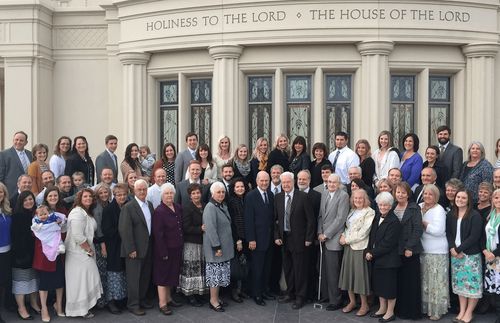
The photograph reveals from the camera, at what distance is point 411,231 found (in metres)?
7.45

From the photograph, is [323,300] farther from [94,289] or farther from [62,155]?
[62,155]

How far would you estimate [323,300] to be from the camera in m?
8.30

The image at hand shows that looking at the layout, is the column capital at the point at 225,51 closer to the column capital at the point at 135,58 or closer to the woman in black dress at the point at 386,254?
the column capital at the point at 135,58

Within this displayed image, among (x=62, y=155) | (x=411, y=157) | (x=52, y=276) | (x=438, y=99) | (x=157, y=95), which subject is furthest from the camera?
(x=157, y=95)

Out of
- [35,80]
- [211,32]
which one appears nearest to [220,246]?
[211,32]

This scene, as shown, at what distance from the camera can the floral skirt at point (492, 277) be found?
731cm

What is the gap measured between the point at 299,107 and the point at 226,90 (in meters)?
1.80

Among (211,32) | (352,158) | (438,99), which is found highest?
(211,32)

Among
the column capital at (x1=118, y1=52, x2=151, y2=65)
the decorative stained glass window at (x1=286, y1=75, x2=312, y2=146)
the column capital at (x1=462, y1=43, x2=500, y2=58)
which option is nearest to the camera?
the column capital at (x1=462, y1=43, x2=500, y2=58)

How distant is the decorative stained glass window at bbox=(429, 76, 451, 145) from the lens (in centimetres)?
1350

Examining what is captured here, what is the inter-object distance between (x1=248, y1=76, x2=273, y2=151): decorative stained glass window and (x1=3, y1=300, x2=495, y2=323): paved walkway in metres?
6.18

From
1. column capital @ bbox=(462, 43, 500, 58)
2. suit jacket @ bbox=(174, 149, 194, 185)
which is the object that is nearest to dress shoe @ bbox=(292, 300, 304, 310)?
suit jacket @ bbox=(174, 149, 194, 185)

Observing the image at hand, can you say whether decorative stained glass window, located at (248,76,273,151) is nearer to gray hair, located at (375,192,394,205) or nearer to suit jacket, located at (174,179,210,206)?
suit jacket, located at (174,179,210,206)

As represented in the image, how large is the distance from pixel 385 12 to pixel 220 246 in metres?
7.34
